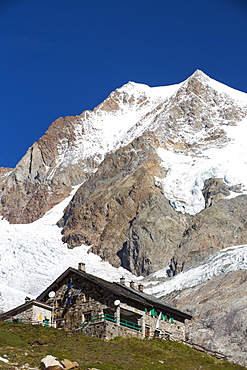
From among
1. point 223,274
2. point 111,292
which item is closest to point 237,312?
point 223,274

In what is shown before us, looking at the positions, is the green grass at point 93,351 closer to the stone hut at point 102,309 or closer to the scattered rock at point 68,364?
the scattered rock at point 68,364

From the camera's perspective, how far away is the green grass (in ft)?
93.3

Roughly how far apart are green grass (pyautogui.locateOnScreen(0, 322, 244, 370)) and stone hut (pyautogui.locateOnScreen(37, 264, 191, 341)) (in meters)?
1.46

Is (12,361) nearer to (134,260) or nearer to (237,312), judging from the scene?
(237,312)

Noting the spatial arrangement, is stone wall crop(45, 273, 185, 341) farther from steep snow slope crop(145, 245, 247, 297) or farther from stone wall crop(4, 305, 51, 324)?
steep snow slope crop(145, 245, 247, 297)

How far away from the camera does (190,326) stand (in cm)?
7744

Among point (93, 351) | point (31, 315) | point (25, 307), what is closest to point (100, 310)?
point (31, 315)

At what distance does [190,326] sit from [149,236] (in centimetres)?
9488

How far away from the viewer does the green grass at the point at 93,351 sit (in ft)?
93.3

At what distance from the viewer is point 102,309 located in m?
40.8

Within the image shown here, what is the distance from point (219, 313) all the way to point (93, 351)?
49.0m

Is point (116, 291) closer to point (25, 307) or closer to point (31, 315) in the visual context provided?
point (31, 315)

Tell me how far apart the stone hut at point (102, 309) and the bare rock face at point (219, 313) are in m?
14.6

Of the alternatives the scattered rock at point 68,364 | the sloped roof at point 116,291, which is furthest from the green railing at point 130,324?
the scattered rock at point 68,364
